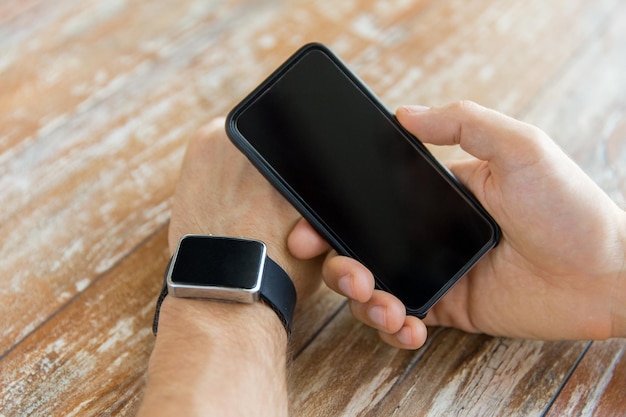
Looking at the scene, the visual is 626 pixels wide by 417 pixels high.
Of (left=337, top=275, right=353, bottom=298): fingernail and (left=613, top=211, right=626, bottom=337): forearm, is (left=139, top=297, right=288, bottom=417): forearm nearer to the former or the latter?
(left=337, top=275, right=353, bottom=298): fingernail

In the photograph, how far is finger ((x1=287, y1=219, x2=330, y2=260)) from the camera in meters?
0.73

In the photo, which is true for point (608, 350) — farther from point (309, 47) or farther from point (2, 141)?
point (2, 141)

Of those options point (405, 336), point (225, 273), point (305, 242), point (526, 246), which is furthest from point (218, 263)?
point (526, 246)

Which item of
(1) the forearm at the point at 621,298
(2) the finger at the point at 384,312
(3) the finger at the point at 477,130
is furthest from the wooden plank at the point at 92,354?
(1) the forearm at the point at 621,298

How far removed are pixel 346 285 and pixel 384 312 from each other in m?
0.05

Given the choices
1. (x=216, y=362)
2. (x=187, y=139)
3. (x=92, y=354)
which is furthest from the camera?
(x=187, y=139)

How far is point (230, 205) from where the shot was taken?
2.54ft

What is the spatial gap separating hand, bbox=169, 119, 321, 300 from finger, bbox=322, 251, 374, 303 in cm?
7

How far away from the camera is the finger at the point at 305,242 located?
28.9 inches

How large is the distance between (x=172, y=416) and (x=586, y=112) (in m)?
0.76

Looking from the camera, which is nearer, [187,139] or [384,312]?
[384,312]

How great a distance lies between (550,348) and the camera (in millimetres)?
737

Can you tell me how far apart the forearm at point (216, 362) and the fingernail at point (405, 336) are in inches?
5.1

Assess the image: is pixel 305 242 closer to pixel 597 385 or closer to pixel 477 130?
pixel 477 130
